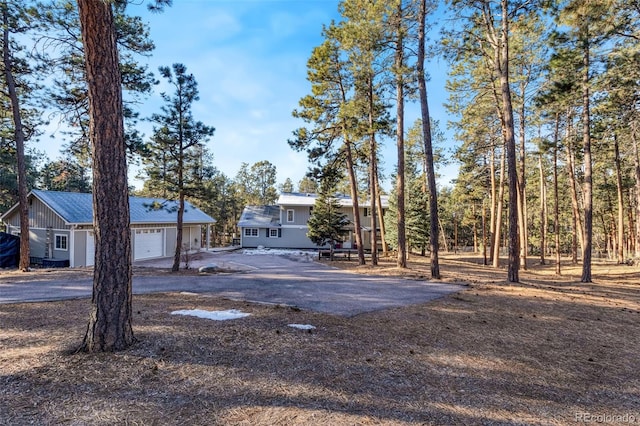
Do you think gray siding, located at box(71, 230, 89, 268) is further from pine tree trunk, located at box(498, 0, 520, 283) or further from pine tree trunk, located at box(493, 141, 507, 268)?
pine tree trunk, located at box(493, 141, 507, 268)

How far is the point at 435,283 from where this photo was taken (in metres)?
10.8

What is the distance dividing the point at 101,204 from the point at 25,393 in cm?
199

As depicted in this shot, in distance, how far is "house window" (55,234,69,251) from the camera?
16.9 metres

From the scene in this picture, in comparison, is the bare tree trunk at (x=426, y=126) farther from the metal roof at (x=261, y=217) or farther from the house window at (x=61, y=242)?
the metal roof at (x=261, y=217)

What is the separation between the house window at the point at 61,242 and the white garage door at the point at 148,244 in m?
3.41

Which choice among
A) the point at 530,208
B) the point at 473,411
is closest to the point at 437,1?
the point at 473,411

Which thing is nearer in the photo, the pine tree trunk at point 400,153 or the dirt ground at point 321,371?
the dirt ground at point 321,371

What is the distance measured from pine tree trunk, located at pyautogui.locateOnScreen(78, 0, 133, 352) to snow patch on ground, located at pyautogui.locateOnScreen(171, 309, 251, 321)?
1635 mm

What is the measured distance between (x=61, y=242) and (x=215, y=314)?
16461 millimetres

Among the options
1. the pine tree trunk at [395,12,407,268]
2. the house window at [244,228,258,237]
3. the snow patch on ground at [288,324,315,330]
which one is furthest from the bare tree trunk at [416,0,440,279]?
the house window at [244,228,258,237]

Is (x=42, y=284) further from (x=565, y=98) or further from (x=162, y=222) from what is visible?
(x=565, y=98)

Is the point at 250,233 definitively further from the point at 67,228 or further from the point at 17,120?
the point at 17,120

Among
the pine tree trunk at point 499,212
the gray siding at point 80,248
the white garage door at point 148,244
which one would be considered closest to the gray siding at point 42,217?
the gray siding at point 80,248

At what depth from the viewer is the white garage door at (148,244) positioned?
19.9 meters
